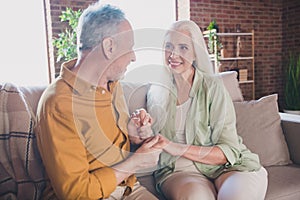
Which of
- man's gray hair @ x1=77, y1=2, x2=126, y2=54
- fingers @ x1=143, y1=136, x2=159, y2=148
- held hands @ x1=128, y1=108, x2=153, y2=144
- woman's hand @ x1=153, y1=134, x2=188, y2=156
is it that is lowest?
woman's hand @ x1=153, y1=134, x2=188, y2=156

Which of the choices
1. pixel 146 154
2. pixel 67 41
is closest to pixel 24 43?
pixel 67 41

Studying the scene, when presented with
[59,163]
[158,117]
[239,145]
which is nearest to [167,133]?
[158,117]

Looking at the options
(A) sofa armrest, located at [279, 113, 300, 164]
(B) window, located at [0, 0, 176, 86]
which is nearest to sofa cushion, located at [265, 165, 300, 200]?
(A) sofa armrest, located at [279, 113, 300, 164]

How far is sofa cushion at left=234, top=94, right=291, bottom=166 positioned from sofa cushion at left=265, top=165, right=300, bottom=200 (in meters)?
0.09

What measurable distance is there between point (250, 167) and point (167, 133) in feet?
1.29

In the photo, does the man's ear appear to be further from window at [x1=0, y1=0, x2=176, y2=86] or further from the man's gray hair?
window at [x1=0, y1=0, x2=176, y2=86]

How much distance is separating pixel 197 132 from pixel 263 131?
500mm

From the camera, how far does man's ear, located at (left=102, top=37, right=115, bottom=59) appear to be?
1.00 m

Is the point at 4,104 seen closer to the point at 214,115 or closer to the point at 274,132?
the point at 214,115

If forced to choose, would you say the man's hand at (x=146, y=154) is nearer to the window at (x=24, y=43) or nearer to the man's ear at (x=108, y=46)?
the man's ear at (x=108, y=46)

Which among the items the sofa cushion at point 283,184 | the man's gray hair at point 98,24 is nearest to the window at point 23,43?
the man's gray hair at point 98,24

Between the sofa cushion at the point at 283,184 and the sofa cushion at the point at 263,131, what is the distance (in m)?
0.09

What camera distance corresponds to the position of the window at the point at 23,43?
142 inches

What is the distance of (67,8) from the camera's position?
12.0 ft
